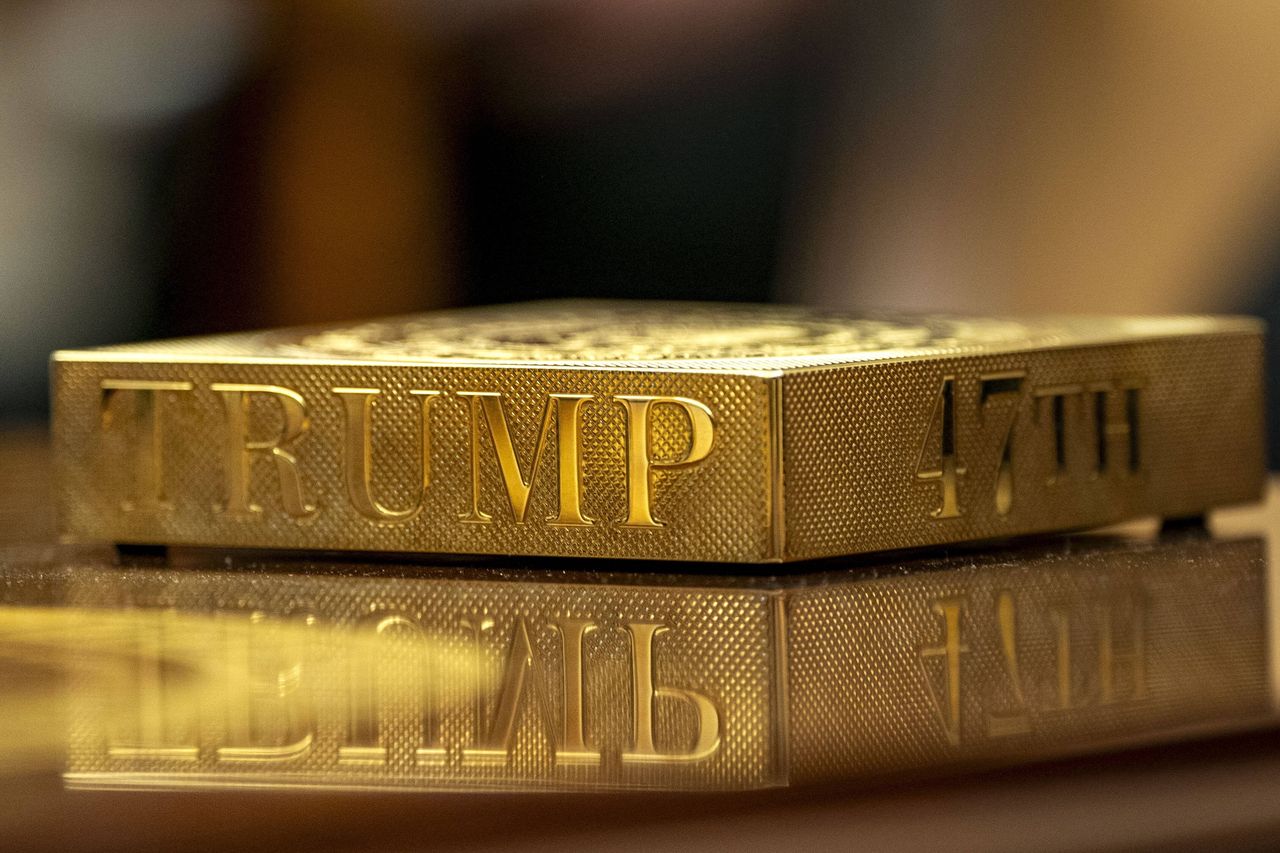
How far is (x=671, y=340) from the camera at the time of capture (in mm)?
975

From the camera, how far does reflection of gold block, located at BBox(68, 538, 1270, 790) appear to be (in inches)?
23.0

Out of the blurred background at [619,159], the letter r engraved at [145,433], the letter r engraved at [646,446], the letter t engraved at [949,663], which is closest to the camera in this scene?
the letter t engraved at [949,663]

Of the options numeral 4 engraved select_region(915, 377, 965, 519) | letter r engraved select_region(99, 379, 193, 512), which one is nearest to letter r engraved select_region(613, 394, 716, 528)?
numeral 4 engraved select_region(915, 377, 965, 519)

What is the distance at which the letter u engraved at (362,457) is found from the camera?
0.90 meters

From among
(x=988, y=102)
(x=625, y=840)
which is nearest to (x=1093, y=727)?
(x=625, y=840)

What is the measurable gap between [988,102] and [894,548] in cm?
117

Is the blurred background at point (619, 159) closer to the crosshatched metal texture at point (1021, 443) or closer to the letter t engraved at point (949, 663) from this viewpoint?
the crosshatched metal texture at point (1021, 443)

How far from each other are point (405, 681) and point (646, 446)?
0.61 feet

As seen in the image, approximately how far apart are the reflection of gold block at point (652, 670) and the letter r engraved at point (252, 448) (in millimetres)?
29

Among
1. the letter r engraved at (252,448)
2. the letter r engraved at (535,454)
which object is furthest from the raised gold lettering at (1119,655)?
the letter r engraved at (252,448)

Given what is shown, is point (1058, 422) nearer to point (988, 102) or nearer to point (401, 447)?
point (401, 447)

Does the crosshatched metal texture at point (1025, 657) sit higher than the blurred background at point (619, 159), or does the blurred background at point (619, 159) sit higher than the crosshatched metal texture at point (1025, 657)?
the blurred background at point (619, 159)

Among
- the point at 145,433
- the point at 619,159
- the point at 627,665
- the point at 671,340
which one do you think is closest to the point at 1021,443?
the point at 671,340

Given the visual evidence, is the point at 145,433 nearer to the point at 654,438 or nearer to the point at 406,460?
the point at 406,460
